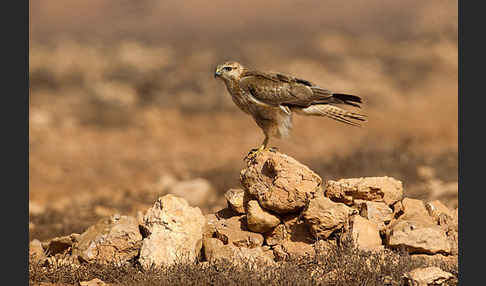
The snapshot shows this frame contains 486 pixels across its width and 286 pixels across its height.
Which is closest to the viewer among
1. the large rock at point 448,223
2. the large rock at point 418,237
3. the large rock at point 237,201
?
the large rock at point 418,237

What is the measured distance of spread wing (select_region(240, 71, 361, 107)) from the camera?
370 inches

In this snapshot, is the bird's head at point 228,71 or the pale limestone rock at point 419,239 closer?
the pale limestone rock at point 419,239

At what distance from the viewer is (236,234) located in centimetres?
862

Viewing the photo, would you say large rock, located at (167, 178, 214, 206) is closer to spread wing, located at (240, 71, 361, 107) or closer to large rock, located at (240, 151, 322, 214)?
spread wing, located at (240, 71, 361, 107)

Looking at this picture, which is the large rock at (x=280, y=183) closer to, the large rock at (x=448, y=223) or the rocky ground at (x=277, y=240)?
the rocky ground at (x=277, y=240)

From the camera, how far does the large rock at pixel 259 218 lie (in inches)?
335

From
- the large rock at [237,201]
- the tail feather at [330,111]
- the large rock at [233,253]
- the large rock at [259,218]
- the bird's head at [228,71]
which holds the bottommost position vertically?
the large rock at [233,253]

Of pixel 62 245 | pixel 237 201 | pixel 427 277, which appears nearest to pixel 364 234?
pixel 427 277

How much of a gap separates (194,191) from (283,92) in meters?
8.89

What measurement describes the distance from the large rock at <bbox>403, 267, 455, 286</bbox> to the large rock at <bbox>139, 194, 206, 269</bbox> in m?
2.48

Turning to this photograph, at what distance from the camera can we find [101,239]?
862 centimetres

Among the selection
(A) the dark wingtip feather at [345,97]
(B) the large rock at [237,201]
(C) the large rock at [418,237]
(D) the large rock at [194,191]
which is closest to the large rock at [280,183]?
(B) the large rock at [237,201]

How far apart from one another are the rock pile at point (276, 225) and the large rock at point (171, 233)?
0.5 inches

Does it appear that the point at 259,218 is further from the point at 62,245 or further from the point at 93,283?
the point at 62,245
